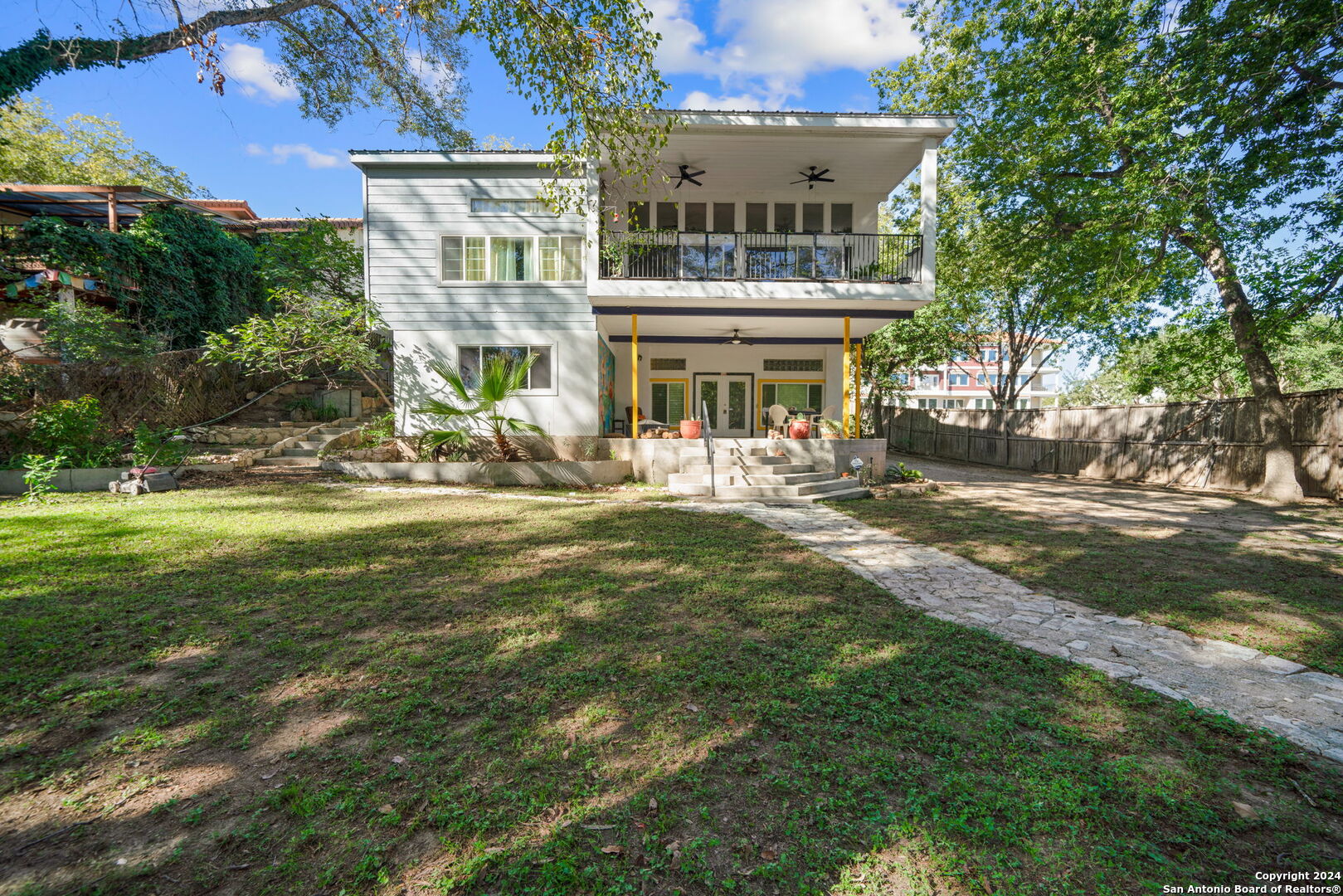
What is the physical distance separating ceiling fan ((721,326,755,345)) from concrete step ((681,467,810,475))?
15.3ft

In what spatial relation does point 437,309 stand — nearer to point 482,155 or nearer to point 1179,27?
point 482,155

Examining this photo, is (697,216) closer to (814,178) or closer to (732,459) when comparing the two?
(814,178)

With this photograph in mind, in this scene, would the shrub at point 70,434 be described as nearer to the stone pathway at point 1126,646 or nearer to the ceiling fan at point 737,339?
the stone pathway at point 1126,646

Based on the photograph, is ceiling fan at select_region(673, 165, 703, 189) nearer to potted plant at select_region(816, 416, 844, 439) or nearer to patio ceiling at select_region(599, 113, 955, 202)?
patio ceiling at select_region(599, 113, 955, 202)

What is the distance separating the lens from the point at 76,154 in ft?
70.9

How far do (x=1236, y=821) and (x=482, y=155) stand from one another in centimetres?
1430

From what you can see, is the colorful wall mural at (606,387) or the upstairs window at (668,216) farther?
the upstairs window at (668,216)

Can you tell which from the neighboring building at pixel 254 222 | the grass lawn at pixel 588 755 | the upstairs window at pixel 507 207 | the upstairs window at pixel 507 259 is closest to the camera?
the grass lawn at pixel 588 755

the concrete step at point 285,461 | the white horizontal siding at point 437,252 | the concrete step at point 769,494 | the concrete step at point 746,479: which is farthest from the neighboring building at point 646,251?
the concrete step at point 769,494

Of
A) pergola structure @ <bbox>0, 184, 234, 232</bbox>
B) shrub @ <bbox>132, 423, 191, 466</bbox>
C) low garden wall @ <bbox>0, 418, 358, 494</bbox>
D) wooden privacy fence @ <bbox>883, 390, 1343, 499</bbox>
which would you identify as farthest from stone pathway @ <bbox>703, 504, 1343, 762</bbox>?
pergola structure @ <bbox>0, 184, 234, 232</bbox>

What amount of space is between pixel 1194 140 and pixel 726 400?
34.5 feet

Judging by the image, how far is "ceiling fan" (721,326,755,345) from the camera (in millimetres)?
14086

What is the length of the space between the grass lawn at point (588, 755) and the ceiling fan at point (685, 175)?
11.0 meters

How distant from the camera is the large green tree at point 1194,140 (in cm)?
799
